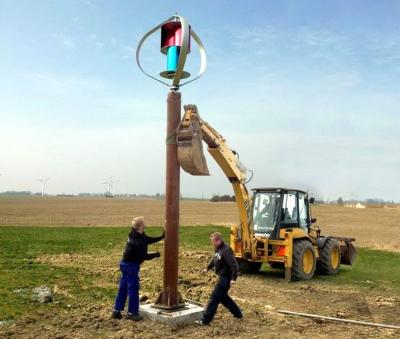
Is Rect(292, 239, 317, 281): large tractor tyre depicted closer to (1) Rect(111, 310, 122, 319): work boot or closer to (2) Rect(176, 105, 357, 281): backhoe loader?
(2) Rect(176, 105, 357, 281): backhoe loader

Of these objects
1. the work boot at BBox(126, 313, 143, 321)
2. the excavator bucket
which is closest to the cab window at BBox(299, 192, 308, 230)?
the excavator bucket

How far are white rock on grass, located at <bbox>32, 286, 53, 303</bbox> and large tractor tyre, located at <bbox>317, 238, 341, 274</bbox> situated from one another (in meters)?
8.70

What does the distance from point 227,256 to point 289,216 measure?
6887mm

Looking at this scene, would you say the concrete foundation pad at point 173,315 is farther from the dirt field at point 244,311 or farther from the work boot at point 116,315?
the work boot at point 116,315

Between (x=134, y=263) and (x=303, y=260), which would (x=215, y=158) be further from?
(x=134, y=263)

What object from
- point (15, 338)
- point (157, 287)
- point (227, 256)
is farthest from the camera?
point (157, 287)

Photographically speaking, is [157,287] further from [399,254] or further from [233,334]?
[399,254]

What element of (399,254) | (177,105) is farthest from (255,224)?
(399,254)

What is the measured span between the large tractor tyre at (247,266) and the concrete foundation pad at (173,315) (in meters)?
6.61

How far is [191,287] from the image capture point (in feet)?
41.4

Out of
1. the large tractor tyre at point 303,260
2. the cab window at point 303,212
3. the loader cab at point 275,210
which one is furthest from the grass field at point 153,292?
the cab window at point 303,212

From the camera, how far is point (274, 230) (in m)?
14.5

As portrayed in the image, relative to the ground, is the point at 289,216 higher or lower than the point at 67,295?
higher

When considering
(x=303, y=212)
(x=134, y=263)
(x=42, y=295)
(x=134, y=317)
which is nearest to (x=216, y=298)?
(x=134, y=317)
